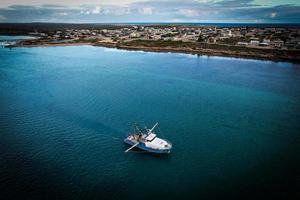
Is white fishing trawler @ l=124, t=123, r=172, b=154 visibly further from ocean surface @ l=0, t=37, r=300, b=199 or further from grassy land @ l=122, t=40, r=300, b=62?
grassy land @ l=122, t=40, r=300, b=62

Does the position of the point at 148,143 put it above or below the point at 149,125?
above

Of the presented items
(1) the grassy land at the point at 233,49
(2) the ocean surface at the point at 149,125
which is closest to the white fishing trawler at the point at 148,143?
(2) the ocean surface at the point at 149,125

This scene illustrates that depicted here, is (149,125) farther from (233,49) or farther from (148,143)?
(233,49)

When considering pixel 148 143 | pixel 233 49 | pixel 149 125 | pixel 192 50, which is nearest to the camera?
pixel 148 143

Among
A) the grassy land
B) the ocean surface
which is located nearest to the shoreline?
the grassy land

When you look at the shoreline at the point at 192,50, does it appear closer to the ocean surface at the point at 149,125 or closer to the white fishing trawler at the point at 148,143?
the ocean surface at the point at 149,125

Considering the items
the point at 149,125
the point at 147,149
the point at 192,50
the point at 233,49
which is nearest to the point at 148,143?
the point at 147,149

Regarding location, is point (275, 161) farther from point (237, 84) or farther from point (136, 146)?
point (237, 84)

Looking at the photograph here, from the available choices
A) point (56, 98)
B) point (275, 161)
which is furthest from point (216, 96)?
point (56, 98)

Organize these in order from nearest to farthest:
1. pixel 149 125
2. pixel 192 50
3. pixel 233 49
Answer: pixel 149 125 < pixel 233 49 < pixel 192 50
